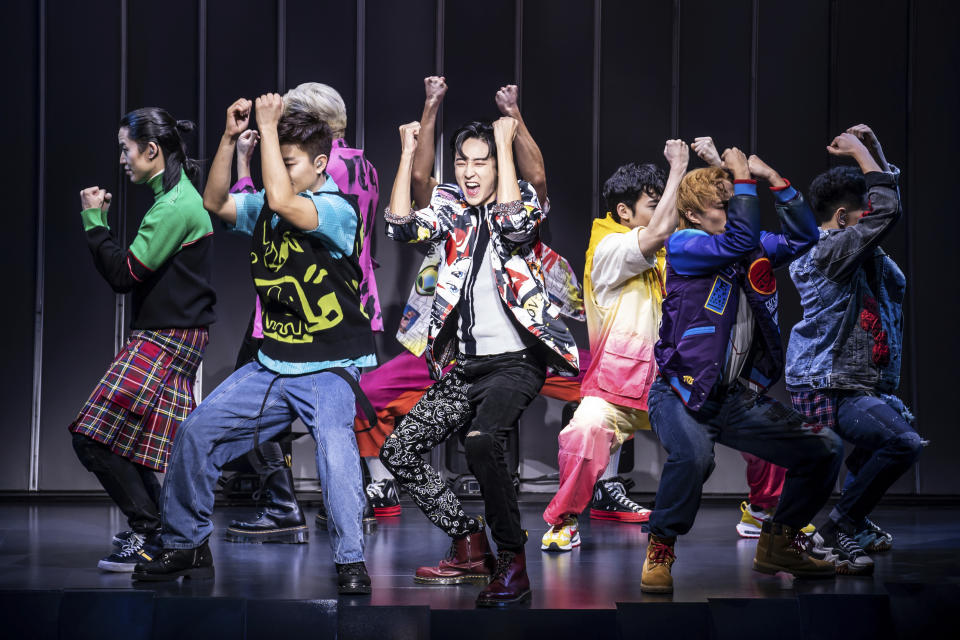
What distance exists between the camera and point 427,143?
153 inches

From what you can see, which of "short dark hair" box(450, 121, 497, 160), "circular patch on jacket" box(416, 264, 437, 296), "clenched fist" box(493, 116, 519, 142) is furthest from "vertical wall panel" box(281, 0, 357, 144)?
"clenched fist" box(493, 116, 519, 142)

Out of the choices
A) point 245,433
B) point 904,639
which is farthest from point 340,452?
point 904,639

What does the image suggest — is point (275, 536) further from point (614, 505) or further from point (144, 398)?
point (614, 505)

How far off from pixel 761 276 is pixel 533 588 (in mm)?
1299

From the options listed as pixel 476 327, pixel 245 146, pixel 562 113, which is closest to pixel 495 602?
pixel 476 327

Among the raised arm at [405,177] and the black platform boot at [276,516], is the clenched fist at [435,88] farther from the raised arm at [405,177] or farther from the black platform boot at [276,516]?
the black platform boot at [276,516]

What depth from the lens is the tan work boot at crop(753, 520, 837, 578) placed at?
3.43m

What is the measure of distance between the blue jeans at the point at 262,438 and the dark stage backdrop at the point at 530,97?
2.51 metres

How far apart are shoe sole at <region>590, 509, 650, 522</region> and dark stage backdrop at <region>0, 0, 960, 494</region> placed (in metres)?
0.82

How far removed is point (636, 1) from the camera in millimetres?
5871

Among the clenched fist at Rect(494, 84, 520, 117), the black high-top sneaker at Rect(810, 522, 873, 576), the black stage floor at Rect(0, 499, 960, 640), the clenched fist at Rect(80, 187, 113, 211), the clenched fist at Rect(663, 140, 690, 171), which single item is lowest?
the black stage floor at Rect(0, 499, 960, 640)

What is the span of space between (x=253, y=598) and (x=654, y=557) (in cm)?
130

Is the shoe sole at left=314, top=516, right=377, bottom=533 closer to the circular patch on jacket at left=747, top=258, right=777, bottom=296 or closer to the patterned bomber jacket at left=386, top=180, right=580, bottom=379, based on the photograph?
the patterned bomber jacket at left=386, top=180, right=580, bottom=379

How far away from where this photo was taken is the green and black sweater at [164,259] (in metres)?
3.68
